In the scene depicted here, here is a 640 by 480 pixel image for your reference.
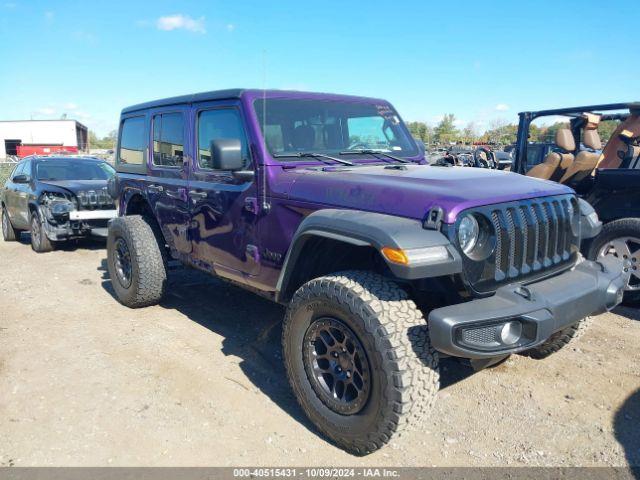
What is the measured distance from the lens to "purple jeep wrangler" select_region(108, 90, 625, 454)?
2.55 meters

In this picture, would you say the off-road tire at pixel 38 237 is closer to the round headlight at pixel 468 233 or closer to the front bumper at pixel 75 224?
the front bumper at pixel 75 224

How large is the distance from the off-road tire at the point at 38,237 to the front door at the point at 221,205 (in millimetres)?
5182

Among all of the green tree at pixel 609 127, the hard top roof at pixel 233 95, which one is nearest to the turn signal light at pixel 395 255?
the hard top roof at pixel 233 95

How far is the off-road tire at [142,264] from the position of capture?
4957 millimetres

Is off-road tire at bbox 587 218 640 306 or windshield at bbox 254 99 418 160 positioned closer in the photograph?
windshield at bbox 254 99 418 160

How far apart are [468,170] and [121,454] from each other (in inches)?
112

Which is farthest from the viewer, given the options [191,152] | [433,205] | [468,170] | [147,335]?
[147,335]

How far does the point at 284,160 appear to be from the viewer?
3641 millimetres

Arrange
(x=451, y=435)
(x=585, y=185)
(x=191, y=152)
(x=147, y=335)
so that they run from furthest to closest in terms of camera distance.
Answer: (x=585, y=185)
(x=147, y=335)
(x=191, y=152)
(x=451, y=435)

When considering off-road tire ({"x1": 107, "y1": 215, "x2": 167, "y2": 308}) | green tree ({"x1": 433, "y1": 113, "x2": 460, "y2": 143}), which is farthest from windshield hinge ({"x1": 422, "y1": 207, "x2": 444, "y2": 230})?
green tree ({"x1": 433, "y1": 113, "x2": 460, "y2": 143})

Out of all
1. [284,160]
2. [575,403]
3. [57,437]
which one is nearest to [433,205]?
[284,160]

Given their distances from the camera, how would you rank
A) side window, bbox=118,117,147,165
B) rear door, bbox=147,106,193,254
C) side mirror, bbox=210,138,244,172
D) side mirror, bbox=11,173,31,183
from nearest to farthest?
1. side mirror, bbox=210,138,244,172
2. rear door, bbox=147,106,193,254
3. side window, bbox=118,117,147,165
4. side mirror, bbox=11,173,31,183

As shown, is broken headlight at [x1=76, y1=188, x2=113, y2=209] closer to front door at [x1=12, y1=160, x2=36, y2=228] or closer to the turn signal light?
front door at [x1=12, y1=160, x2=36, y2=228]

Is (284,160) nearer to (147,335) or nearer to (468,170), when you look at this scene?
(468,170)
